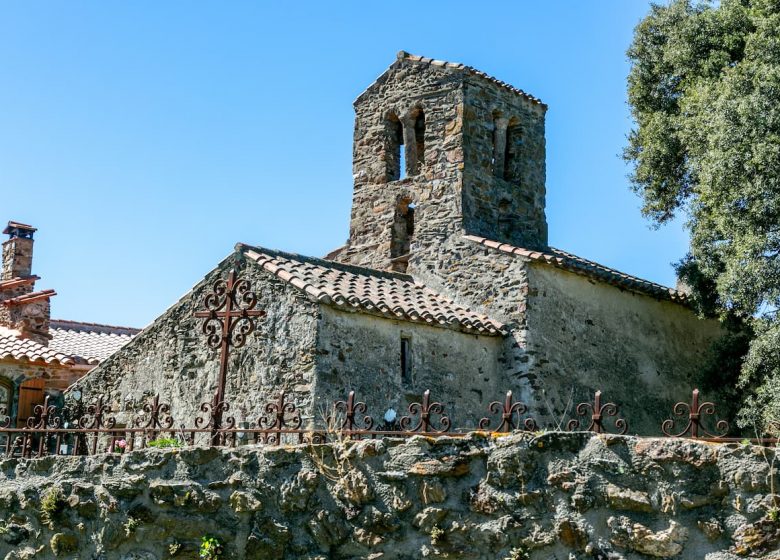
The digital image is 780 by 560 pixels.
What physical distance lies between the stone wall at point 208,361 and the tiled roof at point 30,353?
1.86 meters

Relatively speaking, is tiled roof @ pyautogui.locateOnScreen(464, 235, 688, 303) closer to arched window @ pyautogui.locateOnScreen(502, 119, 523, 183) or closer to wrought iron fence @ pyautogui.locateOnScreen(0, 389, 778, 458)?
arched window @ pyautogui.locateOnScreen(502, 119, 523, 183)

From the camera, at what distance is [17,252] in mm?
23609

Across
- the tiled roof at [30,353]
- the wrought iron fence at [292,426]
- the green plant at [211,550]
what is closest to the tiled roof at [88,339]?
the tiled roof at [30,353]

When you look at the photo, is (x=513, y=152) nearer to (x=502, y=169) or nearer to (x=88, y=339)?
(x=502, y=169)

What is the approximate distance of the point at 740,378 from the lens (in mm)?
15398

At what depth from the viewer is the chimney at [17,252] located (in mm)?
23516

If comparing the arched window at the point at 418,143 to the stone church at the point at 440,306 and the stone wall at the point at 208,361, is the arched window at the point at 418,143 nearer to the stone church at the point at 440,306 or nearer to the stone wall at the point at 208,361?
the stone church at the point at 440,306

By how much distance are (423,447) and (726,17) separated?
1276cm

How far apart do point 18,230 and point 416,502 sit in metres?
18.7

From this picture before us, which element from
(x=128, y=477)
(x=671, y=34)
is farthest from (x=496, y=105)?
(x=128, y=477)

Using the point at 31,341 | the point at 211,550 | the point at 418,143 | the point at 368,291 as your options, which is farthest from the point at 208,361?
the point at 211,550

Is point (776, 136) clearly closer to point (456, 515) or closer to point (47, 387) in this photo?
point (456, 515)

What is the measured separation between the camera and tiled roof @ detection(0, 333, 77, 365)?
1869 centimetres

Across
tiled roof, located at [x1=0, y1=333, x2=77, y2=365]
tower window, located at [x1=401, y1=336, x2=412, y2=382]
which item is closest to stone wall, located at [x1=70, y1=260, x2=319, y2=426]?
tower window, located at [x1=401, y1=336, x2=412, y2=382]
